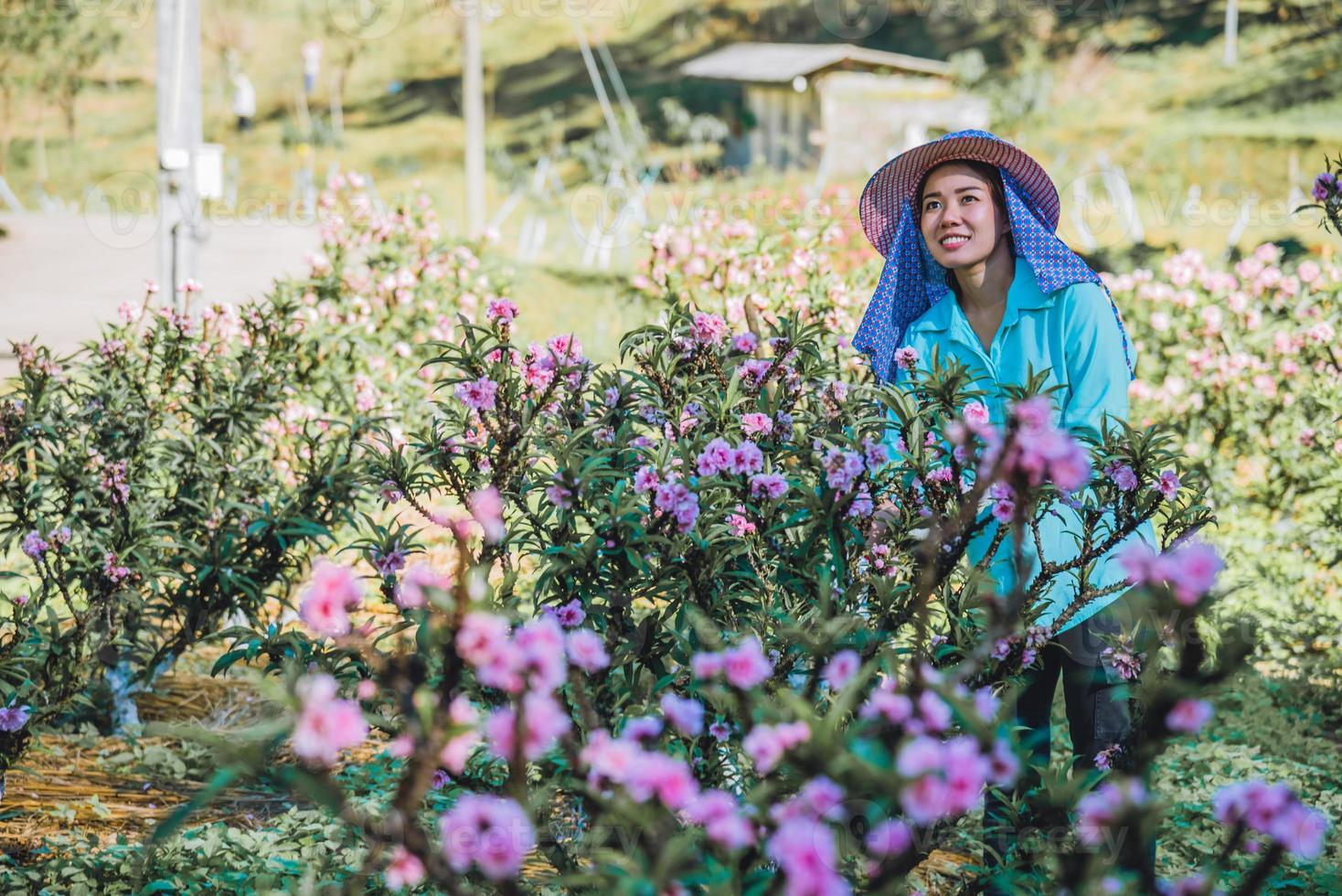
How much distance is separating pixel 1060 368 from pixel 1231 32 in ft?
71.6

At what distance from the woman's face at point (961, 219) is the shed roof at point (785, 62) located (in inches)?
567

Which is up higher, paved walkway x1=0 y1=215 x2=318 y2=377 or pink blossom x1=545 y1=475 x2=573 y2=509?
pink blossom x1=545 y1=475 x2=573 y2=509

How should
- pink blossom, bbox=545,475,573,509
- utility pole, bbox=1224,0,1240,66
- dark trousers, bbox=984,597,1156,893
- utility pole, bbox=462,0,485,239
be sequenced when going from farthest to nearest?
utility pole, bbox=1224,0,1240,66
utility pole, bbox=462,0,485,239
dark trousers, bbox=984,597,1156,893
pink blossom, bbox=545,475,573,509

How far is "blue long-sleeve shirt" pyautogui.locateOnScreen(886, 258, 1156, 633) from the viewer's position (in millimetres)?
2211

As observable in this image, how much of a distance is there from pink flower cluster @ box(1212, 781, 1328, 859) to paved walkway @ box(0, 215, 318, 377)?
964 cm

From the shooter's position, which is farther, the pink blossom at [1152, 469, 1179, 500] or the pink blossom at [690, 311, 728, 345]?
the pink blossom at [690, 311, 728, 345]

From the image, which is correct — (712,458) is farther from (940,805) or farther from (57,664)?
(57,664)

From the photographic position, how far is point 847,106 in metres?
16.1

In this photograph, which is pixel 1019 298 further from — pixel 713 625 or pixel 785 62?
pixel 785 62

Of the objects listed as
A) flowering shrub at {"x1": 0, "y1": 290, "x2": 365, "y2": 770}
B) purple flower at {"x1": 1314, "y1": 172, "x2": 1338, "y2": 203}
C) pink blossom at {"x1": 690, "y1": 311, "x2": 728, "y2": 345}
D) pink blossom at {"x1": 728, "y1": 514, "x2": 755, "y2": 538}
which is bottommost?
flowering shrub at {"x1": 0, "y1": 290, "x2": 365, "y2": 770}

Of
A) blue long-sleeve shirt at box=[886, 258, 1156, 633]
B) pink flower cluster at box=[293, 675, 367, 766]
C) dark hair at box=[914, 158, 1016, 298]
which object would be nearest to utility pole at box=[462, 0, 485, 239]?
dark hair at box=[914, 158, 1016, 298]

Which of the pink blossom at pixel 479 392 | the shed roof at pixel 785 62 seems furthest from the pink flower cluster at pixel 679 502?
the shed roof at pixel 785 62

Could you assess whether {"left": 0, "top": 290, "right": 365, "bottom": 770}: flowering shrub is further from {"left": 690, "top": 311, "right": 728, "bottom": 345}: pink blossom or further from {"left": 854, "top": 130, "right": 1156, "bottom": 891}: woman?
{"left": 854, "top": 130, "right": 1156, "bottom": 891}: woman

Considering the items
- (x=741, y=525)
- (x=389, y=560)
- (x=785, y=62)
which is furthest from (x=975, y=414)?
(x=785, y=62)
